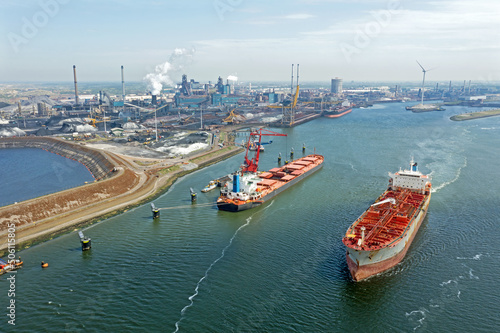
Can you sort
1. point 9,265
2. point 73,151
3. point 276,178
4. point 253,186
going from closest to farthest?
1. point 9,265
2. point 253,186
3. point 276,178
4. point 73,151

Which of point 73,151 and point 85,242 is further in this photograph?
point 73,151

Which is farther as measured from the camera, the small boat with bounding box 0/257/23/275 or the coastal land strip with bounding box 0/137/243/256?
the coastal land strip with bounding box 0/137/243/256

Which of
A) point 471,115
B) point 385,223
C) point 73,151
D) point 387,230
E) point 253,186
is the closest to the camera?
point 387,230

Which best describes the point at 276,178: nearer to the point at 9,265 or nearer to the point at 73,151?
the point at 9,265

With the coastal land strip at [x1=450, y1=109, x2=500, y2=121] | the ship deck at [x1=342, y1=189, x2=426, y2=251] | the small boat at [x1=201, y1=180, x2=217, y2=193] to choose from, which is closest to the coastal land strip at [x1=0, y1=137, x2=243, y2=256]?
the small boat at [x1=201, y1=180, x2=217, y2=193]

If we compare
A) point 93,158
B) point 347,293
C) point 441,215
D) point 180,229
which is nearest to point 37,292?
point 180,229

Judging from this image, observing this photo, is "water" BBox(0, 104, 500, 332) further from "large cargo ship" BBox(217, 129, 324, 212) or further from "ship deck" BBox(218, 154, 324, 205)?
"ship deck" BBox(218, 154, 324, 205)

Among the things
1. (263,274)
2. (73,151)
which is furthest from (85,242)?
(73,151)
